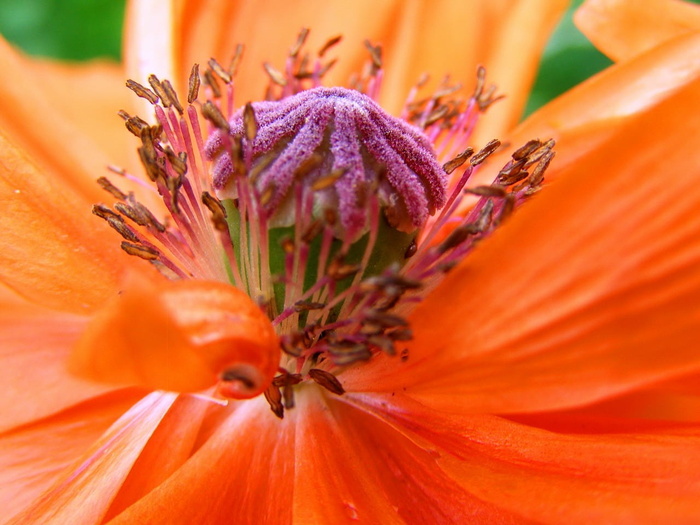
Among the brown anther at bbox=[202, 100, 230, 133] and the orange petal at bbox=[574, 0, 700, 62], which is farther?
the orange petal at bbox=[574, 0, 700, 62]

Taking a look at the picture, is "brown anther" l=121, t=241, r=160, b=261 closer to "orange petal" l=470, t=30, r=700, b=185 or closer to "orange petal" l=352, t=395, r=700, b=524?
"orange petal" l=352, t=395, r=700, b=524

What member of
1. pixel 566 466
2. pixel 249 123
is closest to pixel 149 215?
pixel 249 123

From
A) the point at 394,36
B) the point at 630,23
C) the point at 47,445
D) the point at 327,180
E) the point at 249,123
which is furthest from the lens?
the point at 394,36

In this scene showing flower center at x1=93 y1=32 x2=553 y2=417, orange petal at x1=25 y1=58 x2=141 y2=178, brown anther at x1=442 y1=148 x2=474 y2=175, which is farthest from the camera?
orange petal at x1=25 y1=58 x2=141 y2=178

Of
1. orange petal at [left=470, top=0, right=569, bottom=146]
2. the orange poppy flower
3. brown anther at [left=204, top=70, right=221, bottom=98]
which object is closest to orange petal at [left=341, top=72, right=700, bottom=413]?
the orange poppy flower

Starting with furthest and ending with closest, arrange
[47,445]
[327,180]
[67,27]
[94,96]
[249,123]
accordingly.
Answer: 1. [67,27]
2. [94,96]
3. [47,445]
4. [249,123]
5. [327,180]

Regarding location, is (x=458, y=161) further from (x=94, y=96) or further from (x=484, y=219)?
(x=94, y=96)

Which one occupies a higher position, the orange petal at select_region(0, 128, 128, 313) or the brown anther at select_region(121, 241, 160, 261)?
the orange petal at select_region(0, 128, 128, 313)
